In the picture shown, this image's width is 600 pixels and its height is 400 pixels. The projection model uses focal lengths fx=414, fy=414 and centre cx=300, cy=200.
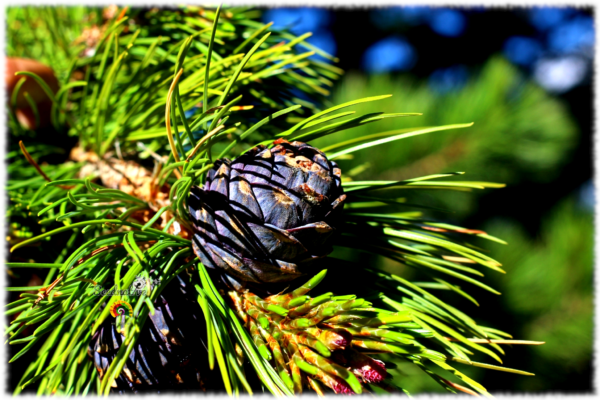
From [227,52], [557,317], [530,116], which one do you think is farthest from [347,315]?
[557,317]

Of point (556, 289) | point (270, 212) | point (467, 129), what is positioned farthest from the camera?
point (556, 289)

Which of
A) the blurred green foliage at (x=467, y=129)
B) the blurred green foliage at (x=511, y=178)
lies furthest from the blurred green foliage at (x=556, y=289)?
the blurred green foliage at (x=467, y=129)

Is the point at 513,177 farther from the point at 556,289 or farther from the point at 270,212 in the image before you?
the point at 270,212

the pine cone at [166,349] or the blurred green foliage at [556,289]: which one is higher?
the pine cone at [166,349]

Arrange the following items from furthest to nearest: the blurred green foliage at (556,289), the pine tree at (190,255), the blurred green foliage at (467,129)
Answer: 1. the blurred green foliage at (556,289)
2. the blurred green foliage at (467,129)
3. the pine tree at (190,255)

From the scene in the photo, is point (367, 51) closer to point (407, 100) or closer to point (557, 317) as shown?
point (407, 100)

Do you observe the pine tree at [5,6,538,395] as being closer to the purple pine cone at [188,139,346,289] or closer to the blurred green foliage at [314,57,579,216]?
the purple pine cone at [188,139,346,289]

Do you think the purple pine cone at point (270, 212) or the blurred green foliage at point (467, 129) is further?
the blurred green foliage at point (467, 129)

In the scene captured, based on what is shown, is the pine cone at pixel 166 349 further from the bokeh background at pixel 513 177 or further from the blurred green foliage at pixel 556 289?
the blurred green foliage at pixel 556 289

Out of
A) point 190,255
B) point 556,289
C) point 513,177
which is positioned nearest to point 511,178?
point 513,177

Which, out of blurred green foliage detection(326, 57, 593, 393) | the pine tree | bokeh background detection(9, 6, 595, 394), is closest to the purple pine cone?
the pine tree
